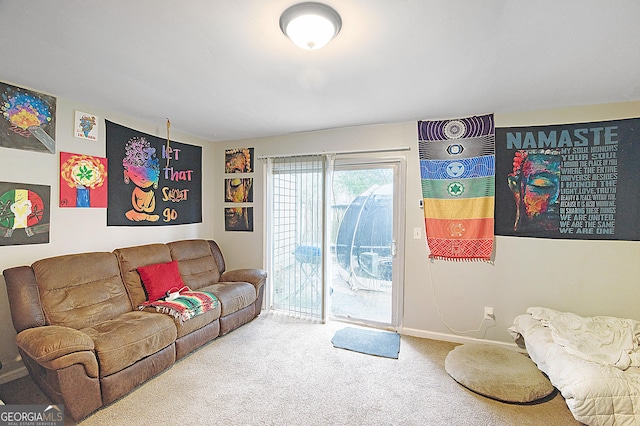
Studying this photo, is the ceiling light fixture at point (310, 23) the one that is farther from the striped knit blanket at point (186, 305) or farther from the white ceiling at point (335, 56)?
the striped knit blanket at point (186, 305)

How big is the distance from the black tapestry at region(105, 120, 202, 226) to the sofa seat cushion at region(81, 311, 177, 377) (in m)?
1.22

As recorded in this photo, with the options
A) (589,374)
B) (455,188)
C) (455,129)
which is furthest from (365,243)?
(589,374)

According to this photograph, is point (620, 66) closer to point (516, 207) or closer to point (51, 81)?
point (516, 207)

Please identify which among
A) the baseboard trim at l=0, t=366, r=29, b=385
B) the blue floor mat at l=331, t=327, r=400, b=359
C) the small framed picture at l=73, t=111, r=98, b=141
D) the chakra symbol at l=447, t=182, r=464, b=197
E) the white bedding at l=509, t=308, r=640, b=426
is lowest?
the blue floor mat at l=331, t=327, r=400, b=359

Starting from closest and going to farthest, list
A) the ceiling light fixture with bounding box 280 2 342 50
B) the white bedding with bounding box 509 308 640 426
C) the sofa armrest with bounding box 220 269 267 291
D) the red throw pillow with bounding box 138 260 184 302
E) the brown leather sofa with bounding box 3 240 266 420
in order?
the ceiling light fixture with bounding box 280 2 342 50 → the white bedding with bounding box 509 308 640 426 → the brown leather sofa with bounding box 3 240 266 420 → the red throw pillow with bounding box 138 260 184 302 → the sofa armrest with bounding box 220 269 267 291

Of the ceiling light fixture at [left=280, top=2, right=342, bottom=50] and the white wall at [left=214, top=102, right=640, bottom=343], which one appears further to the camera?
the white wall at [left=214, top=102, right=640, bottom=343]

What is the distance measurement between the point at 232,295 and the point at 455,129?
120 inches

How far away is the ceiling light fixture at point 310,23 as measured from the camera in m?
1.40

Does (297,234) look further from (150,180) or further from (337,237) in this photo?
(150,180)

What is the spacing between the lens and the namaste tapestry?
299cm

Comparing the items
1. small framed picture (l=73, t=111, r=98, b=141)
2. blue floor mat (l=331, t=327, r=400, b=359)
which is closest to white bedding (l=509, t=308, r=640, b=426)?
blue floor mat (l=331, t=327, r=400, b=359)

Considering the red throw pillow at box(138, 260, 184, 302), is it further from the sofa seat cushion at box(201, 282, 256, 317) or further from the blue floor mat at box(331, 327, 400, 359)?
the blue floor mat at box(331, 327, 400, 359)

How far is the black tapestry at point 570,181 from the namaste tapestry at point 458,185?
5.1 inches

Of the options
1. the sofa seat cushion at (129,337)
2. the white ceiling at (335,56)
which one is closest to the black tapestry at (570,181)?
the white ceiling at (335,56)
